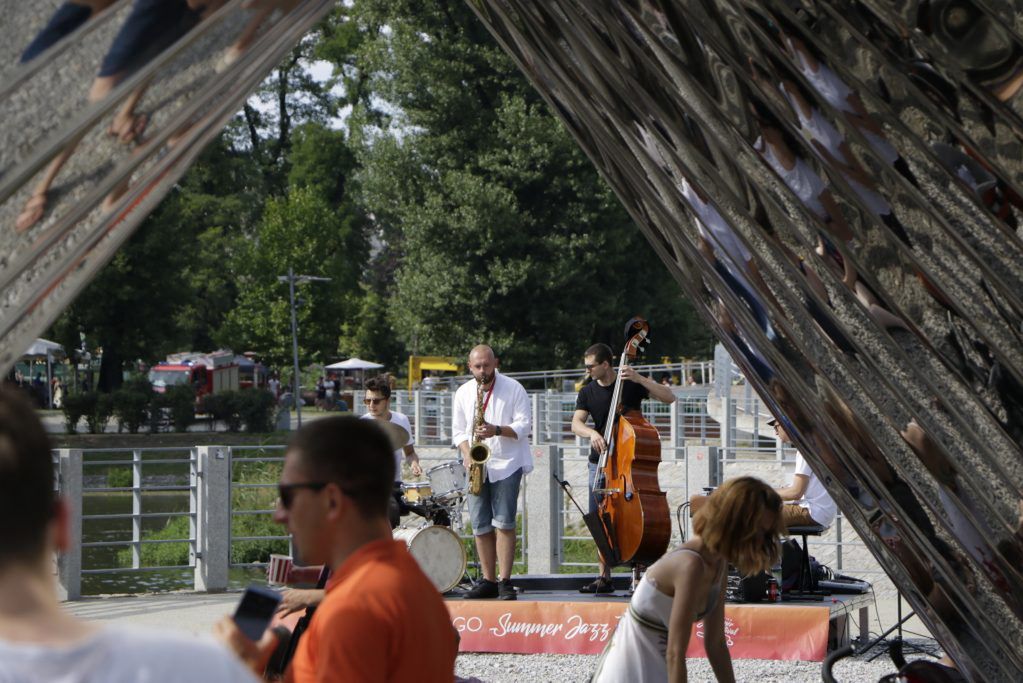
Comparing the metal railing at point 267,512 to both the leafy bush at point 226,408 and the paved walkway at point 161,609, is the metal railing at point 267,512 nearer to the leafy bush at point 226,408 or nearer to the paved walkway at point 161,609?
the paved walkway at point 161,609

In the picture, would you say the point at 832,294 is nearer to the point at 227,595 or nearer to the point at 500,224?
the point at 227,595

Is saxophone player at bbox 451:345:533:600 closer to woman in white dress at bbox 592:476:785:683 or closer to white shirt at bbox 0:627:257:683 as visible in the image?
woman in white dress at bbox 592:476:785:683

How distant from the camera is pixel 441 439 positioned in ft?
78.3

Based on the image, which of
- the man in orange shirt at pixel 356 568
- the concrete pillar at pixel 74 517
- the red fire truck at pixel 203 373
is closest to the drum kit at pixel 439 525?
the concrete pillar at pixel 74 517

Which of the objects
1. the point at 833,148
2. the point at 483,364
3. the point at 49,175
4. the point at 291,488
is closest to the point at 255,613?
the point at 291,488

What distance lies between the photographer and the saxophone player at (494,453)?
9.21 m

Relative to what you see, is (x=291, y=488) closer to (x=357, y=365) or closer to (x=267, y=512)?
(x=267, y=512)

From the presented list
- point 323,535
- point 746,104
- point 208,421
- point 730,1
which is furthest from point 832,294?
point 208,421

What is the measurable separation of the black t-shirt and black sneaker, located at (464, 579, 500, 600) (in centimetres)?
114

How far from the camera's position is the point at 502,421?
367 inches

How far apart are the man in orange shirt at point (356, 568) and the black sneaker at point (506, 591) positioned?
22.9 ft

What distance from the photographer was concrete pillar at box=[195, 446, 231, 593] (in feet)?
38.6

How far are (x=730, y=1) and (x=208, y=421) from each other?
1354 inches

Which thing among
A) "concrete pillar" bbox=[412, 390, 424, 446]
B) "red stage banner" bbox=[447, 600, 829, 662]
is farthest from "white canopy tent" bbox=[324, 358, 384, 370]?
"red stage banner" bbox=[447, 600, 829, 662]
